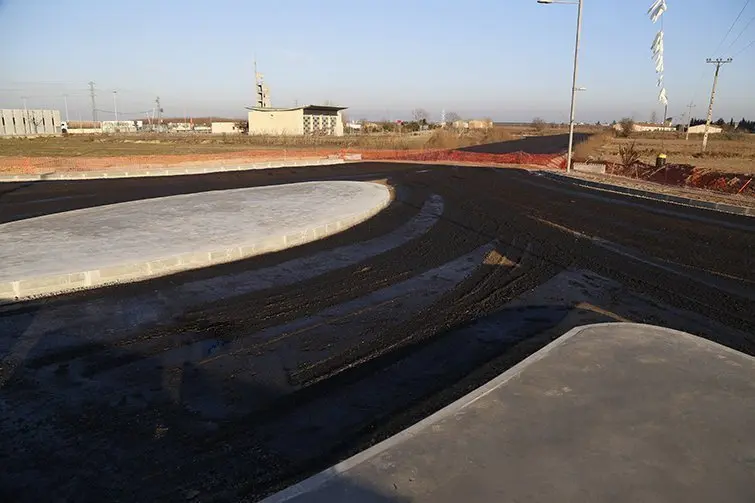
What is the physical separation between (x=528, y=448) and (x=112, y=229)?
32.0 ft

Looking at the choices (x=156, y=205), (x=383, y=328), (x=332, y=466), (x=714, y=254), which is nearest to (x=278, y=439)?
(x=332, y=466)

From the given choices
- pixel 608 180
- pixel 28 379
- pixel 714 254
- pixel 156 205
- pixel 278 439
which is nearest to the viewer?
pixel 278 439

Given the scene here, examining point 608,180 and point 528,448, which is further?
point 608,180

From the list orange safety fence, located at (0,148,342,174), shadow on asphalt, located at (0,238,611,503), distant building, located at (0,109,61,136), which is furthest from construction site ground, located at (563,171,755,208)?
distant building, located at (0,109,61,136)

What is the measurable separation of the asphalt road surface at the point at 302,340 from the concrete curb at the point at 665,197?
3.19m

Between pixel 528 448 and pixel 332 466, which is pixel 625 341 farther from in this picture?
pixel 332 466

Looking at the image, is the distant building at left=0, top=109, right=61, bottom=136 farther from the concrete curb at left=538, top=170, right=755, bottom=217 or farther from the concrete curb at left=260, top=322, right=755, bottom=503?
the concrete curb at left=260, top=322, right=755, bottom=503

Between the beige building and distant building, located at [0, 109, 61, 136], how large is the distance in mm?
50524

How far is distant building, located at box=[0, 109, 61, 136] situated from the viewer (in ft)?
310

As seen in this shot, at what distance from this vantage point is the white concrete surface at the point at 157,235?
7441 mm

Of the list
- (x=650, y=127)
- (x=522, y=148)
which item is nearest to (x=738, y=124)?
(x=650, y=127)

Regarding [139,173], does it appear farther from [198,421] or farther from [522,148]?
[522,148]

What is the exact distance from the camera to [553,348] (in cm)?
497

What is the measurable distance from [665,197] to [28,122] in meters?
119
